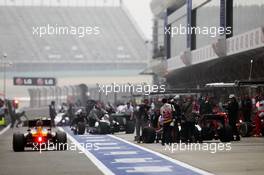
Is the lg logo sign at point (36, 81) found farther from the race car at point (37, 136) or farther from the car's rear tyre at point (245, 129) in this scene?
the race car at point (37, 136)

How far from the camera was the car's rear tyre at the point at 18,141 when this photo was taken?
25.3m

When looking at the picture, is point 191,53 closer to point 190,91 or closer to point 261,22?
point 261,22

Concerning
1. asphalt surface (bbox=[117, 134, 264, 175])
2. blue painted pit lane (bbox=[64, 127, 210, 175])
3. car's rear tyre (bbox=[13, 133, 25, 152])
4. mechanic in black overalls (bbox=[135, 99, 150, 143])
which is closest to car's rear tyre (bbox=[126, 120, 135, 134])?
mechanic in black overalls (bbox=[135, 99, 150, 143])

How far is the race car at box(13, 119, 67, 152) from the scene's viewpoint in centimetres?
2539

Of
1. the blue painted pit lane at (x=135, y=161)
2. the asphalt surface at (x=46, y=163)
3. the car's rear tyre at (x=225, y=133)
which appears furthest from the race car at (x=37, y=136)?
the car's rear tyre at (x=225, y=133)

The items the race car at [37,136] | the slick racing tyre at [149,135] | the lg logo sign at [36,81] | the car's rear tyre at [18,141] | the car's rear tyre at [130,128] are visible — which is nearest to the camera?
the car's rear tyre at [18,141]

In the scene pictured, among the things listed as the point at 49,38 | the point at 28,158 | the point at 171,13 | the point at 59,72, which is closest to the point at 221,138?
the point at 28,158

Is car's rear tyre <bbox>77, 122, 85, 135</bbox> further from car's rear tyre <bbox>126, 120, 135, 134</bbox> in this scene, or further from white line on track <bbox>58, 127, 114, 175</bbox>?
white line on track <bbox>58, 127, 114, 175</bbox>

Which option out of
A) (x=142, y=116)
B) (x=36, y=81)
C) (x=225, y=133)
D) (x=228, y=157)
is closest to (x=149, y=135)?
(x=142, y=116)

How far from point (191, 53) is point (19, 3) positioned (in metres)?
80.8

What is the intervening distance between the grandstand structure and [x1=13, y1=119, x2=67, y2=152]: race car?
105148 millimetres

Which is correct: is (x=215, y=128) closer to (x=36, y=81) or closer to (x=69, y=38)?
(x=36, y=81)

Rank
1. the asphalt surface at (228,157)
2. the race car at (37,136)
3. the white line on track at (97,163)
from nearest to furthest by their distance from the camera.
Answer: the white line on track at (97,163)
the asphalt surface at (228,157)
the race car at (37,136)

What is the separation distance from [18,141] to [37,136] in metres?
0.57
